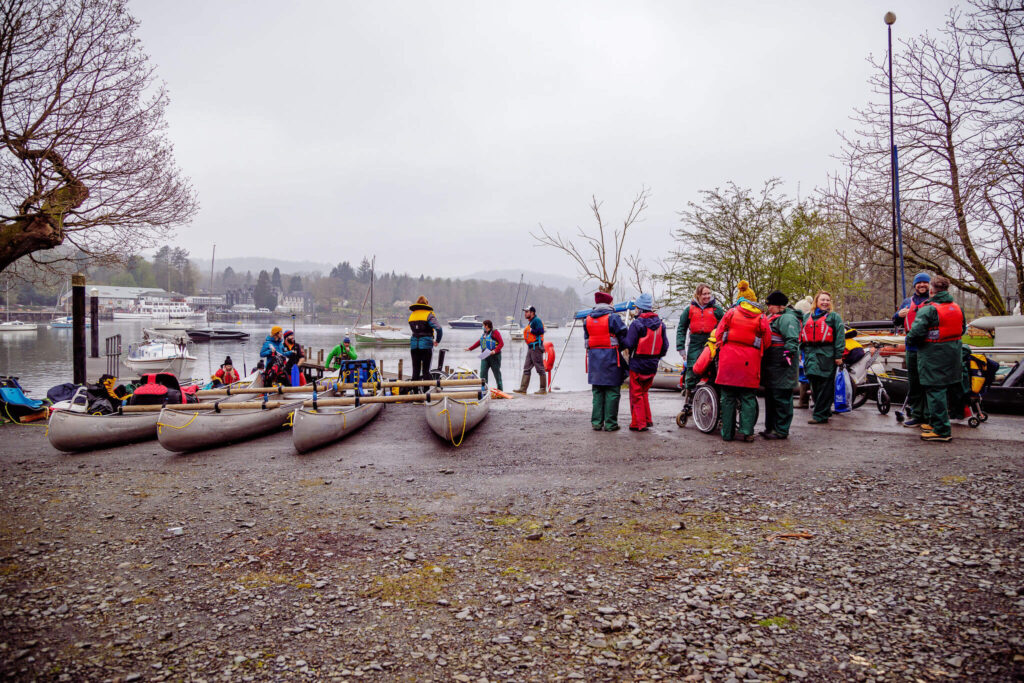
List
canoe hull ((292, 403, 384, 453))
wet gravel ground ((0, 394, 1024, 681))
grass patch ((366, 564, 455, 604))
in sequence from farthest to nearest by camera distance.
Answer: canoe hull ((292, 403, 384, 453)) < grass patch ((366, 564, 455, 604)) < wet gravel ground ((0, 394, 1024, 681))

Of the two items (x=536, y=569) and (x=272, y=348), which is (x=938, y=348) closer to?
(x=536, y=569)

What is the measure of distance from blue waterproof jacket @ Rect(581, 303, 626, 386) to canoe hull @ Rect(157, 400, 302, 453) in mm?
5282

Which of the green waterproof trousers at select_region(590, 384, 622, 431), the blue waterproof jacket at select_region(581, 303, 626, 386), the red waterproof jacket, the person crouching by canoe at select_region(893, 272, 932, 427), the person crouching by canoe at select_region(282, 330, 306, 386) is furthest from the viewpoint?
the person crouching by canoe at select_region(282, 330, 306, 386)

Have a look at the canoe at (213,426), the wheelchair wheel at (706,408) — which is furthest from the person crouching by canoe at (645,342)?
the canoe at (213,426)

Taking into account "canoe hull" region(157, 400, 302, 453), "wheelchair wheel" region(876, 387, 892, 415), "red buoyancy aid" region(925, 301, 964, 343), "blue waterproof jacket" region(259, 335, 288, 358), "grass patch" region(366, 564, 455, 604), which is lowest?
"grass patch" region(366, 564, 455, 604)

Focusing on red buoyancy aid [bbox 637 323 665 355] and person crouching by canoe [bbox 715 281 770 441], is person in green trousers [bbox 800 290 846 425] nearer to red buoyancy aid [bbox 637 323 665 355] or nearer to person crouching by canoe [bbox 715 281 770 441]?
person crouching by canoe [bbox 715 281 770 441]

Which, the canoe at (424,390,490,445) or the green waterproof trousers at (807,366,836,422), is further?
the green waterproof trousers at (807,366,836,422)

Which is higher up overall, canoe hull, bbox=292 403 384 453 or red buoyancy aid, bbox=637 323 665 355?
red buoyancy aid, bbox=637 323 665 355

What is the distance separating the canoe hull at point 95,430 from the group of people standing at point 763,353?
7.02m

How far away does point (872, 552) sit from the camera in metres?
4.40

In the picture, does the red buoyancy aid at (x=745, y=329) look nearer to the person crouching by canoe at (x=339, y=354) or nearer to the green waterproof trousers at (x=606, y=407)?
the green waterproof trousers at (x=606, y=407)

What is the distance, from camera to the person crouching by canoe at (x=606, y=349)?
354 inches

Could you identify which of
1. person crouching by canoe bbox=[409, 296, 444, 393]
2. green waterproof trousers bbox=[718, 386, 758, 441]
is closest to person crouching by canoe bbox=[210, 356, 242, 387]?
person crouching by canoe bbox=[409, 296, 444, 393]

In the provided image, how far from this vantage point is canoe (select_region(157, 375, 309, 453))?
884 cm
